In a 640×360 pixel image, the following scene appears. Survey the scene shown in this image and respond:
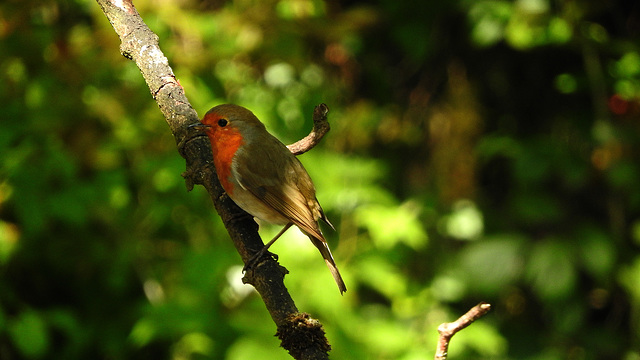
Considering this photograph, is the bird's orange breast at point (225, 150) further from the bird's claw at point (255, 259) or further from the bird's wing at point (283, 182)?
the bird's claw at point (255, 259)

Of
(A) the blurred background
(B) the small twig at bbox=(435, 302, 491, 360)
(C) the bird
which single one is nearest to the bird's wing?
(C) the bird

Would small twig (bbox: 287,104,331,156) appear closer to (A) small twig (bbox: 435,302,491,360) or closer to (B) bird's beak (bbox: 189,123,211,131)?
(B) bird's beak (bbox: 189,123,211,131)

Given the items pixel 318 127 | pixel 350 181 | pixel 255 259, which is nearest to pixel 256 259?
pixel 255 259

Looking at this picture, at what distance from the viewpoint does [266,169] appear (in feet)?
8.50

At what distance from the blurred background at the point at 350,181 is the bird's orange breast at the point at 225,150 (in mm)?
736

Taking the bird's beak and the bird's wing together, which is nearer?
the bird's beak

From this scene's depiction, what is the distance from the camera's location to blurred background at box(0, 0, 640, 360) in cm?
331

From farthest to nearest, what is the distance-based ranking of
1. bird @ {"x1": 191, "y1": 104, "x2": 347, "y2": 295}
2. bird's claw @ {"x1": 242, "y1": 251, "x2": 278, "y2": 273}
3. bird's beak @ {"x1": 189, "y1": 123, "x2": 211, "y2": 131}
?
1. bird @ {"x1": 191, "y1": 104, "x2": 347, "y2": 295}
2. bird's beak @ {"x1": 189, "y1": 123, "x2": 211, "y2": 131}
3. bird's claw @ {"x1": 242, "y1": 251, "x2": 278, "y2": 273}

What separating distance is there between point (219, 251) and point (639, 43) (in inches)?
117

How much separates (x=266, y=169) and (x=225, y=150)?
0.60 feet

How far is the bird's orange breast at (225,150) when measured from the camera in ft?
7.57

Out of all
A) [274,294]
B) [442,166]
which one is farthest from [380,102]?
[274,294]

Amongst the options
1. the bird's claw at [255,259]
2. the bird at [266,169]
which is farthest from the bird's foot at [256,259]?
the bird at [266,169]

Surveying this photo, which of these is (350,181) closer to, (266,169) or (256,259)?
(266,169)
